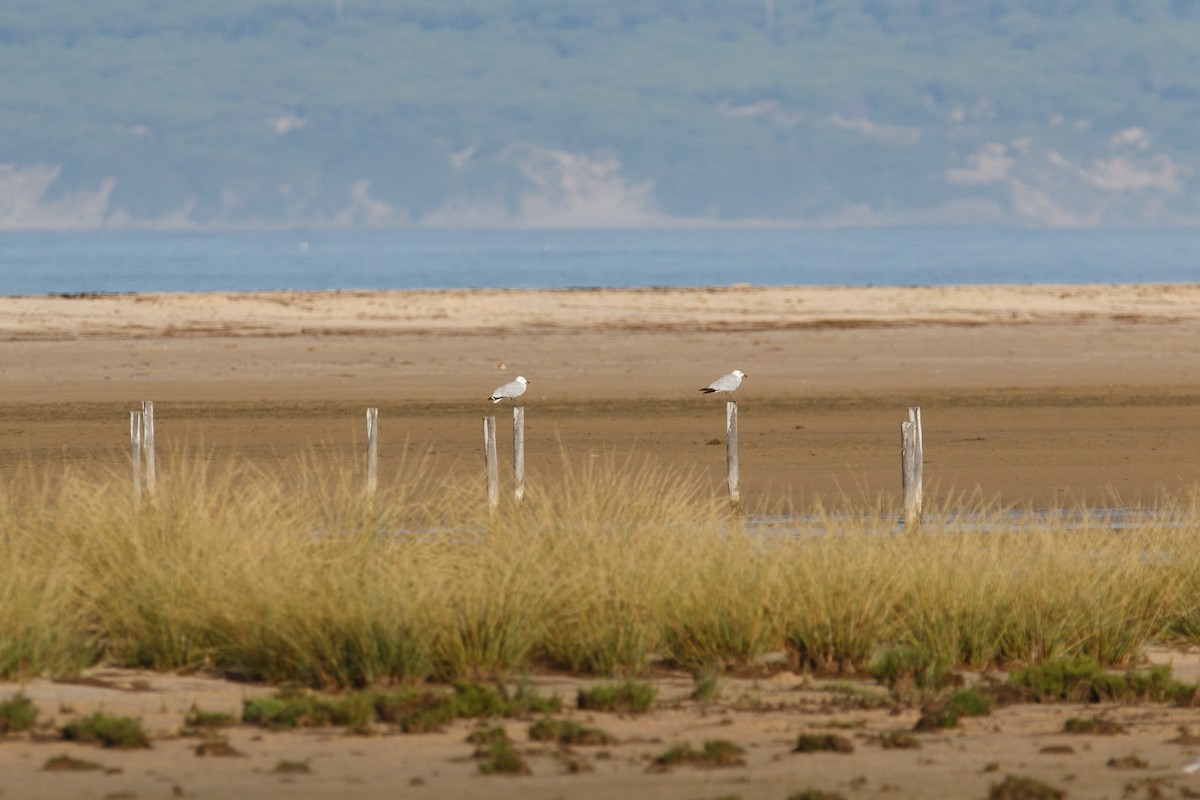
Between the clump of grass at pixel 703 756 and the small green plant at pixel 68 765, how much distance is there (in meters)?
2.12

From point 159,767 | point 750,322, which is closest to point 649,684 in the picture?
point 159,767

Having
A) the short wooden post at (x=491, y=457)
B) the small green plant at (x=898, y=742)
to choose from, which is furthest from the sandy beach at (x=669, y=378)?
the small green plant at (x=898, y=742)

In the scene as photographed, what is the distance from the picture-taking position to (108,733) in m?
8.11

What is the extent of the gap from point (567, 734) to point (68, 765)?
77.1 inches

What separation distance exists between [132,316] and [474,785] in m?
31.6

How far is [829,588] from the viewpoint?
34.1ft

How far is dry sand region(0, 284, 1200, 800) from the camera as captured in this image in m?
7.91

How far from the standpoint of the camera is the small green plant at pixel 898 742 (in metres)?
8.39

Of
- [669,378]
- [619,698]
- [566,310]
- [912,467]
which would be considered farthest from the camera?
[566,310]

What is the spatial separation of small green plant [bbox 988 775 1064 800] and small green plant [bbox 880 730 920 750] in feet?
2.62

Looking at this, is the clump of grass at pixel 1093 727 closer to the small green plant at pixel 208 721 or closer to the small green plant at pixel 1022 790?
the small green plant at pixel 1022 790

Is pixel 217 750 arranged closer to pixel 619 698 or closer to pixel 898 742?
pixel 619 698

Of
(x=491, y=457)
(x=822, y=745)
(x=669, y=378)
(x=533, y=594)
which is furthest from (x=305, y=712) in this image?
(x=669, y=378)

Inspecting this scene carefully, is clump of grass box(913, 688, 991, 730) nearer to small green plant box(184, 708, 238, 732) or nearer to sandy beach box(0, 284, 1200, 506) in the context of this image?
small green plant box(184, 708, 238, 732)
